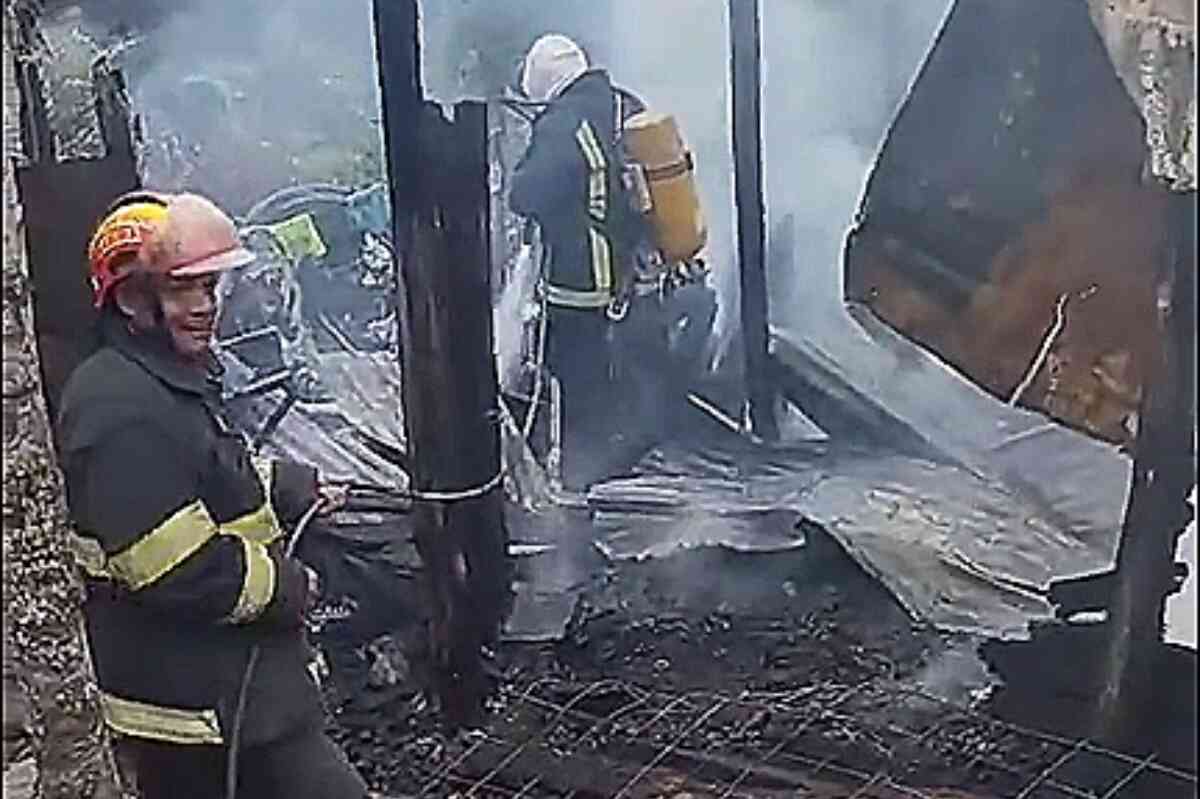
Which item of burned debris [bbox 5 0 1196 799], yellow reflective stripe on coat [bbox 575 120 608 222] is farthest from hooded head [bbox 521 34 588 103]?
yellow reflective stripe on coat [bbox 575 120 608 222]

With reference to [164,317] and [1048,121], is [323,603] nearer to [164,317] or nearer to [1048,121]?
[164,317]

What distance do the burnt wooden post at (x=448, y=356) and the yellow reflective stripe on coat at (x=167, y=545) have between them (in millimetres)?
1331

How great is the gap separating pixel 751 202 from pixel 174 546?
161 cm

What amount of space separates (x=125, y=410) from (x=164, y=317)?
17 cm

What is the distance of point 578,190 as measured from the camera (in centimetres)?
423

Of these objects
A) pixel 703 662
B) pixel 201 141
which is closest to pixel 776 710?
pixel 703 662

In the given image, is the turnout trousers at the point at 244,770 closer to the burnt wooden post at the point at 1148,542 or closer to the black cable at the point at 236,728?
the black cable at the point at 236,728

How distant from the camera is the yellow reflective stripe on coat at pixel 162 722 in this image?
3.13 metres

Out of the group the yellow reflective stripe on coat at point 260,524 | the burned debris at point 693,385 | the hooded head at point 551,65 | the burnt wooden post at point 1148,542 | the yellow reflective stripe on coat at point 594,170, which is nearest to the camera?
the yellow reflective stripe on coat at point 260,524

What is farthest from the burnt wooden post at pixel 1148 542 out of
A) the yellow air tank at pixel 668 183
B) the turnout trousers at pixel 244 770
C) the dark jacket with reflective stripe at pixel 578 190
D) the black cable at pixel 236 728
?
the black cable at pixel 236 728

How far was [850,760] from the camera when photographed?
4109mm

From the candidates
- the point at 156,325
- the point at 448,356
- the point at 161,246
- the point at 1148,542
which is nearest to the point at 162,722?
the point at 156,325

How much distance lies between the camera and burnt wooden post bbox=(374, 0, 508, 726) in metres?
4.14

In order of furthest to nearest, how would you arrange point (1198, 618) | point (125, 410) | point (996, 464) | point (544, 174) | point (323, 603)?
point (323, 603), point (544, 174), point (996, 464), point (125, 410), point (1198, 618)
